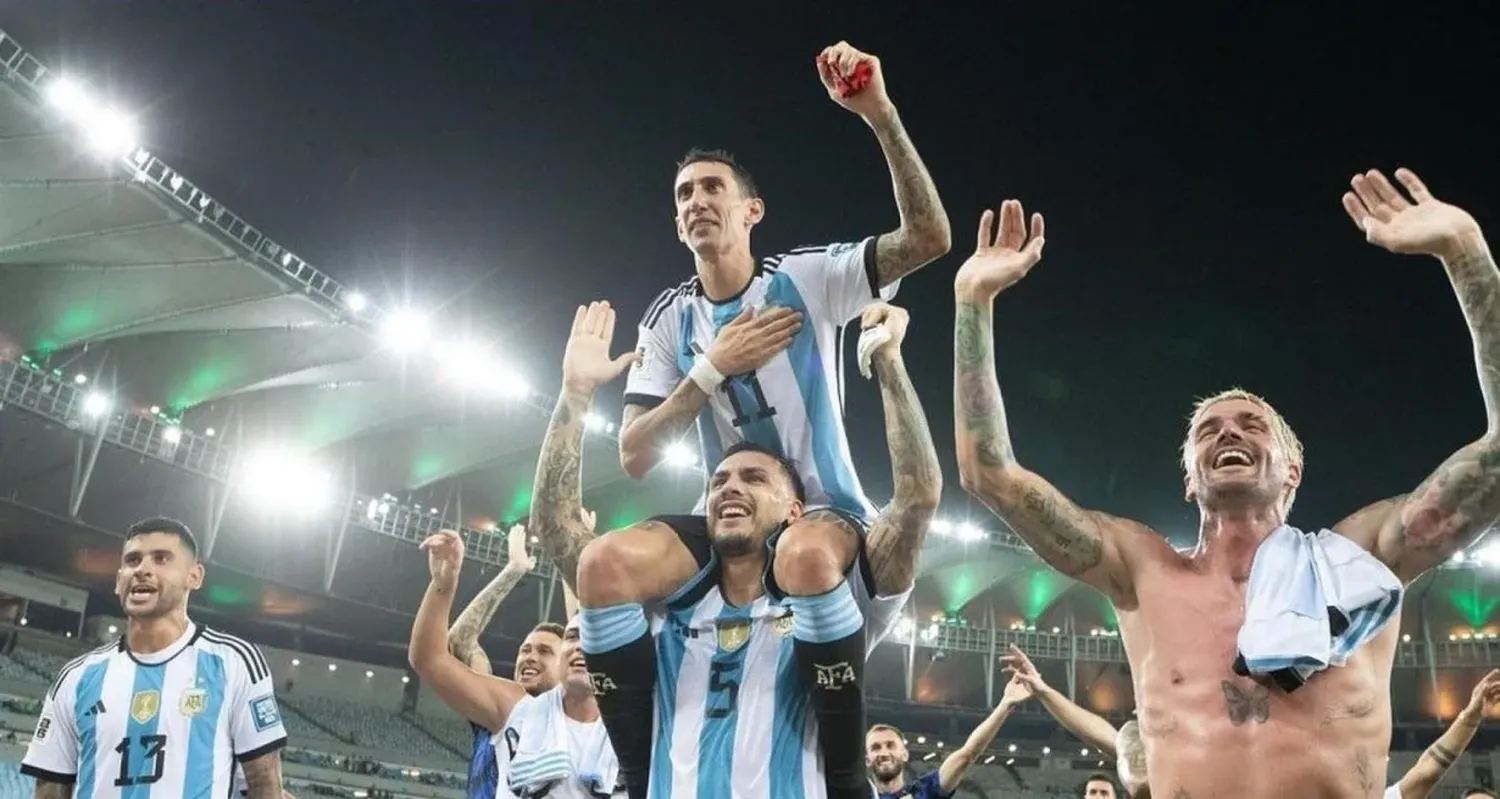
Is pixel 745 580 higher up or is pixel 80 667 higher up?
pixel 745 580

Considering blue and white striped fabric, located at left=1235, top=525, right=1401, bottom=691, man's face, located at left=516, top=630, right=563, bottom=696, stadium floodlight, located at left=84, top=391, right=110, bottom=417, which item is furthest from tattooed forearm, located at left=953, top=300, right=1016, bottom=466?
stadium floodlight, located at left=84, top=391, right=110, bottom=417

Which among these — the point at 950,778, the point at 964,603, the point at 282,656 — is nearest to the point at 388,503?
the point at 282,656

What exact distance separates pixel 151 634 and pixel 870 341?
4022 millimetres

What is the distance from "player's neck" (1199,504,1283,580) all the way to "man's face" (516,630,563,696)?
4015 mm

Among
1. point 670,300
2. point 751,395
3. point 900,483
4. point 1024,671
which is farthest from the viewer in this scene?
point 1024,671

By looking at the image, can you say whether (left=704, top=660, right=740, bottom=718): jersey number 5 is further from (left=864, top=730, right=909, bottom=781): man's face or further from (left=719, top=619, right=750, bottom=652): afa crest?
(left=864, top=730, right=909, bottom=781): man's face

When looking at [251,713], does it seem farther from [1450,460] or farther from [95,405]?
[95,405]

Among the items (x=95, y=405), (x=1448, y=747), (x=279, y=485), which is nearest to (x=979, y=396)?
(x=1448, y=747)

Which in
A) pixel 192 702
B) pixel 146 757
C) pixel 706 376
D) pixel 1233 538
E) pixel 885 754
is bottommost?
pixel 146 757

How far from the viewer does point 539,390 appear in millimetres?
37844

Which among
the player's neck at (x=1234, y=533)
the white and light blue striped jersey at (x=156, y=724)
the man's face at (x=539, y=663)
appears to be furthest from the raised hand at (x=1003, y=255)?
the white and light blue striped jersey at (x=156, y=724)

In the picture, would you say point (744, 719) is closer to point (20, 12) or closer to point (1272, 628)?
point (1272, 628)

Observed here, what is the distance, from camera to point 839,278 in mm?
4941

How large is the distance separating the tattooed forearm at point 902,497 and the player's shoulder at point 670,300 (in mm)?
1122
